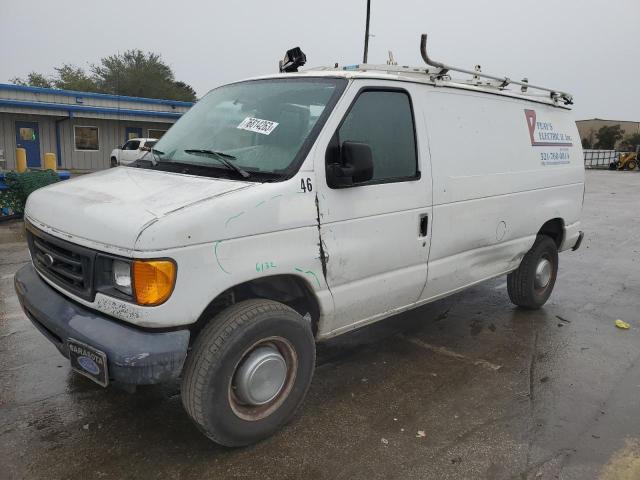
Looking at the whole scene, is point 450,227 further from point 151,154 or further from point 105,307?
point 105,307

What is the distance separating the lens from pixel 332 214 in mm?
3086

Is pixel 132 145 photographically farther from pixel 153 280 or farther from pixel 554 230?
pixel 153 280

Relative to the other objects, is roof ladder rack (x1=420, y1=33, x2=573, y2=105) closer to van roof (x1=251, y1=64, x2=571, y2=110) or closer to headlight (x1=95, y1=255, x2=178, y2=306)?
van roof (x1=251, y1=64, x2=571, y2=110)

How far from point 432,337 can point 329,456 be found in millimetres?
2152

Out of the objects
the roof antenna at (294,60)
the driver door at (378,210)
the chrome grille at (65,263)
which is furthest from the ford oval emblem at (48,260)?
the roof antenna at (294,60)

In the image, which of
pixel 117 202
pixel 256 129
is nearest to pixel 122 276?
pixel 117 202

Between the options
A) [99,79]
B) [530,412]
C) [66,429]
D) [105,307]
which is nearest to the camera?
[105,307]

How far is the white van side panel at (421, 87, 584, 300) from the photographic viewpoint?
389 cm

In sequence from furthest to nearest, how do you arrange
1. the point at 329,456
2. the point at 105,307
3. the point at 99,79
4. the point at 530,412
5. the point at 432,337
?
the point at 99,79
the point at 432,337
the point at 530,412
the point at 329,456
the point at 105,307

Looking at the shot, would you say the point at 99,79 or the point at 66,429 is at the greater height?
the point at 99,79

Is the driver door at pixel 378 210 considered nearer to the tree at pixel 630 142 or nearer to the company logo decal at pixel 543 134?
the company logo decal at pixel 543 134

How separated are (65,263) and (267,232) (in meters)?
1.14

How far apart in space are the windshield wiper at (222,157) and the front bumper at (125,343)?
0.95 meters

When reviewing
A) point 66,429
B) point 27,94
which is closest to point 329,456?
point 66,429
